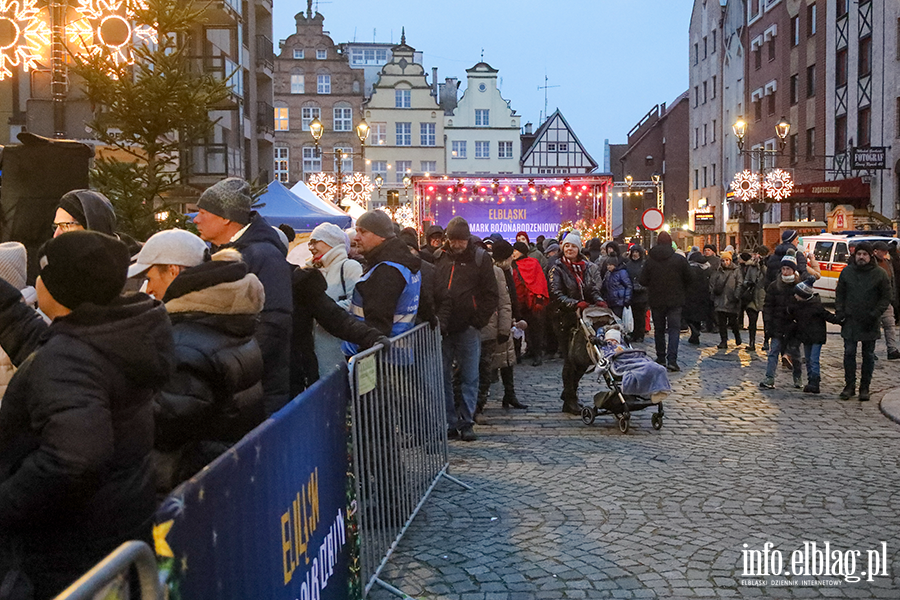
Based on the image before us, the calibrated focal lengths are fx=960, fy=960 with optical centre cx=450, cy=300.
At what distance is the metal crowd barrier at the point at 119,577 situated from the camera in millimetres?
1717

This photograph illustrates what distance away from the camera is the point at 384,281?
22.6ft

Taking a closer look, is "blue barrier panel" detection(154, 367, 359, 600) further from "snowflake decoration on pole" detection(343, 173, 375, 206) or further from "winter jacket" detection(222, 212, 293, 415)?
"snowflake decoration on pole" detection(343, 173, 375, 206)

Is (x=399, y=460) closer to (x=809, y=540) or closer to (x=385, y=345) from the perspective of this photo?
(x=385, y=345)

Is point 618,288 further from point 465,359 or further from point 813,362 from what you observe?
point 465,359

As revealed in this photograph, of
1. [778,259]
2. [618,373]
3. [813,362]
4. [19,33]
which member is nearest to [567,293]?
[618,373]

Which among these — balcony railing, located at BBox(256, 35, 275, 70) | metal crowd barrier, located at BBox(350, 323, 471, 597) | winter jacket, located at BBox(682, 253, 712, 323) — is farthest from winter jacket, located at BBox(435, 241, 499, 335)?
balcony railing, located at BBox(256, 35, 275, 70)

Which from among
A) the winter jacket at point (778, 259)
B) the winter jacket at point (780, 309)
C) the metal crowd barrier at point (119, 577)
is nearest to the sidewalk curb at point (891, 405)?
the winter jacket at point (780, 309)

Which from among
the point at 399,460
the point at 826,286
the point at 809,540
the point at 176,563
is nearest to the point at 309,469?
the point at 176,563

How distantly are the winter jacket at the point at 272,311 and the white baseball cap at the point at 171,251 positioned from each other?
44.0 inches

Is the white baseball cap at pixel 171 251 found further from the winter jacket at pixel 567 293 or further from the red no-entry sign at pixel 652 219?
the red no-entry sign at pixel 652 219

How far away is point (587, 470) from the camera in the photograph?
8.05 metres

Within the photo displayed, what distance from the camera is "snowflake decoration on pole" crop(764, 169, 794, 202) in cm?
3484

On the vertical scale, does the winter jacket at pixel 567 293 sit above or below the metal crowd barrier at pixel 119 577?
above

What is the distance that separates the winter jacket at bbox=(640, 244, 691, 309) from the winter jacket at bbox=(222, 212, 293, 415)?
9827 mm
